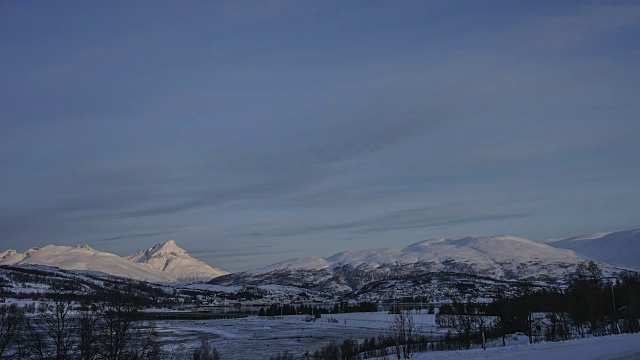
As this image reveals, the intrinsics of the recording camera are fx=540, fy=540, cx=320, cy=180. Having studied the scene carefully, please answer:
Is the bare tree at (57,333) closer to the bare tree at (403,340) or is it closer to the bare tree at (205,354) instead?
the bare tree at (205,354)

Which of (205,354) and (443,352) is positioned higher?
(443,352)

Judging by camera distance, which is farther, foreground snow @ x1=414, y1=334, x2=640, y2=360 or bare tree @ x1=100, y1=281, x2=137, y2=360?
bare tree @ x1=100, y1=281, x2=137, y2=360

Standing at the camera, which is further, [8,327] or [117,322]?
[117,322]

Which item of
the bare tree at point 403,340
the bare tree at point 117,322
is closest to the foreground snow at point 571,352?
the bare tree at point 403,340

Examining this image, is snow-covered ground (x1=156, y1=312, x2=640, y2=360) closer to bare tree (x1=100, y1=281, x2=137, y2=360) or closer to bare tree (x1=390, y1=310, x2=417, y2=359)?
bare tree (x1=390, y1=310, x2=417, y2=359)

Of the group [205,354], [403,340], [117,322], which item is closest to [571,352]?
[403,340]

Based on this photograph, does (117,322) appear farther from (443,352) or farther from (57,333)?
(443,352)

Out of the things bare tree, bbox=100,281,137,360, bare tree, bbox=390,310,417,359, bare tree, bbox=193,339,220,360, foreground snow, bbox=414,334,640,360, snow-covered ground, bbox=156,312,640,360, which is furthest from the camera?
bare tree, bbox=193,339,220,360

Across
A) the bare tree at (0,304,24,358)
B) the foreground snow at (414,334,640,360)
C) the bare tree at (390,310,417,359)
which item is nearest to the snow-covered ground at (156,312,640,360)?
the foreground snow at (414,334,640,360)

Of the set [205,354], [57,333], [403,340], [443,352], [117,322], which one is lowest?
[205,354]

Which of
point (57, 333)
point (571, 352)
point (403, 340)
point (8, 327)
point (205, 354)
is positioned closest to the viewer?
point (571, 352)

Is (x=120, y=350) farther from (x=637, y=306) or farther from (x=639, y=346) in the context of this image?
(x=637, y=306)

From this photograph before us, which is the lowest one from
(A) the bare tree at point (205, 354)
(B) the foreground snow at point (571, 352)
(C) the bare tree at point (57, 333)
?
(A) the bare tree at point (205, 354)

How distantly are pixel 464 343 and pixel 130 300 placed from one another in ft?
187
